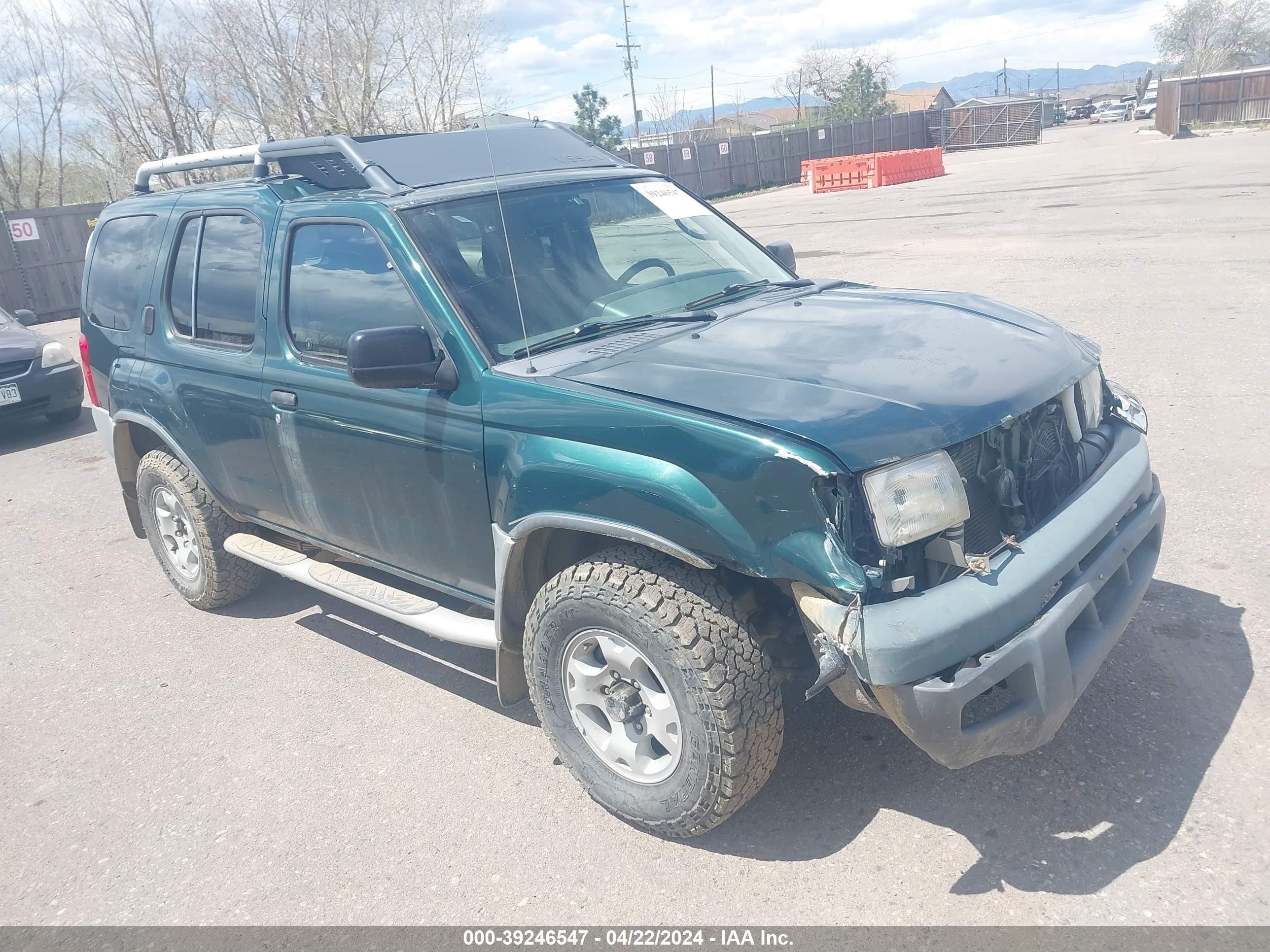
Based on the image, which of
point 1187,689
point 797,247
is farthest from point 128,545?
point 797,247

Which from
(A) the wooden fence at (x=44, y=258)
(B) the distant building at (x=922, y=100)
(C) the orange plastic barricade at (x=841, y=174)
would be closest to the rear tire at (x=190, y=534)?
(A) the wooden fence at (x=44, y=258)

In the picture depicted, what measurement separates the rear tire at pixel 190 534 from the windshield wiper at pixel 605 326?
232 centimetres

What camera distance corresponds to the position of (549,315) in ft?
11.9

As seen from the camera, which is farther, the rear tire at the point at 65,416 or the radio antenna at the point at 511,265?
the rear tire at the point at 65,416

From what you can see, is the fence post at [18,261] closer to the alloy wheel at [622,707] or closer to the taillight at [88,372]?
the taillight at [88,372]

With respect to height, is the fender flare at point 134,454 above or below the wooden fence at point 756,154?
below

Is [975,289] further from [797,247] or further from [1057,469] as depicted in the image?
[1057,469]

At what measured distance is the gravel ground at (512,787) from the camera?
2.87 meters

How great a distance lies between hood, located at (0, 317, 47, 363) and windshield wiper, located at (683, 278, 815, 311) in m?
8.45

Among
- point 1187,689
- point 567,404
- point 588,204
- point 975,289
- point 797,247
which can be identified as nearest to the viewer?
point 567,404

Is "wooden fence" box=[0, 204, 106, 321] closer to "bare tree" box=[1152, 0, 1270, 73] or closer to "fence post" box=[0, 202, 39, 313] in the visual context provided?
"fence post" box=[0, 202, 39, 313]

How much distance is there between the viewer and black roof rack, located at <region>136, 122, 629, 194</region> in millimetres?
3947

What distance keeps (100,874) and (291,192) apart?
2.68 metres

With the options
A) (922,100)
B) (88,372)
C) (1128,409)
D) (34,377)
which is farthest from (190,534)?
(922,100)
